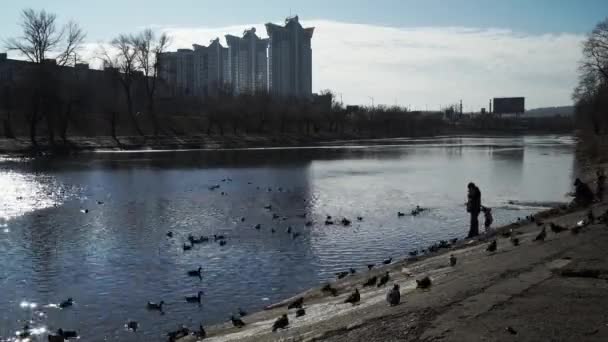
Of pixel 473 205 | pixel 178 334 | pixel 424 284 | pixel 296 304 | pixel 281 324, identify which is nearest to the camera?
pixel 281 324

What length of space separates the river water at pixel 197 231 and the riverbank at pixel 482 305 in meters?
2.60

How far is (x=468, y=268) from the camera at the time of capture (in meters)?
12.9

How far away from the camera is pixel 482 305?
9.26 metres

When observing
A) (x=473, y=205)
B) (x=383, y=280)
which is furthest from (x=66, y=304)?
(x=473, y=205)

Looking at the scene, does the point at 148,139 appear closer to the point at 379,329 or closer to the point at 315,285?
the point at 315,285

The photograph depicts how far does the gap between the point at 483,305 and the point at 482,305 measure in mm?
15

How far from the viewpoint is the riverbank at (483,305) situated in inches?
324

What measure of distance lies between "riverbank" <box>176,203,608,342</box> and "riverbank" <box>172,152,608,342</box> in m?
0.01

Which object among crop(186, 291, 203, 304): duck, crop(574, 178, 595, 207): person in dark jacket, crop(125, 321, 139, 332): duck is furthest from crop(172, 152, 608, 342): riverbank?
crop(574, 178, 595, 207): person in dark jacket

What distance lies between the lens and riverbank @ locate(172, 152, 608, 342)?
8.24 metres

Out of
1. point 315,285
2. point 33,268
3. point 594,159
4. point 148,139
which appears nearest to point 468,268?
point 315,285

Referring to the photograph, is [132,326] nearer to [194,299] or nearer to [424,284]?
[194,299]

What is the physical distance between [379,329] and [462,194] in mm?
28210

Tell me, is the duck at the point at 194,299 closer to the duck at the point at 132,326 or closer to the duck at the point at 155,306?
the duck at the point at 155,306
